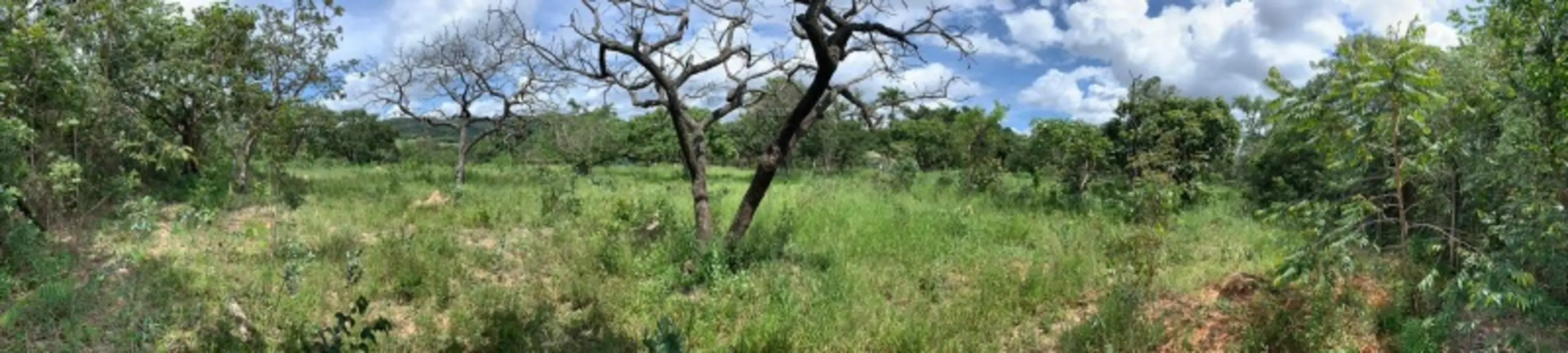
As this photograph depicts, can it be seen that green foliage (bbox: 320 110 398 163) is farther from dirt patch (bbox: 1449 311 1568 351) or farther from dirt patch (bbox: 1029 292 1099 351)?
dirt patch (bbox: 1449 311 1568 351)

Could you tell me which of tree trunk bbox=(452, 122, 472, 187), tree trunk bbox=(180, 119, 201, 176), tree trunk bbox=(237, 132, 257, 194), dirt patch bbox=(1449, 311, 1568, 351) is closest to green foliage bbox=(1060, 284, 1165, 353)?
dirt patch bbox=(1449, 311, 1568, 351)

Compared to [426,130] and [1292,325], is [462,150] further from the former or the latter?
[1292,325]

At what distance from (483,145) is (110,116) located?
38522 millimetres

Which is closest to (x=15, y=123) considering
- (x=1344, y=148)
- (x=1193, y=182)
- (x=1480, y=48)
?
(x=1344, y=148)

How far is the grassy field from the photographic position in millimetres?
6355

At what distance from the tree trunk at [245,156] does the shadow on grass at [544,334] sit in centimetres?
966

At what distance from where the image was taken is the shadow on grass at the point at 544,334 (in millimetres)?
6234

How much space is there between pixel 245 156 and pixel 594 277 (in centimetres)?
956

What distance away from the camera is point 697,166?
9883 mm

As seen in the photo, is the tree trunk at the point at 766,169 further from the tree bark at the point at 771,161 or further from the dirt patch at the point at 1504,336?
the dirt patch at the point at 1504,336

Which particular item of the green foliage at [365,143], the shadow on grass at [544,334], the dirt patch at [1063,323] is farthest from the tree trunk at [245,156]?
the green foliage at [365,143]

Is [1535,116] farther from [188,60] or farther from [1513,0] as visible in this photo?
[188,60]

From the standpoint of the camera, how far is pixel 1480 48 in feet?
27.0

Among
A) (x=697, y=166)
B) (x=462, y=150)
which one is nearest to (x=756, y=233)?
(x=697, y=166)
